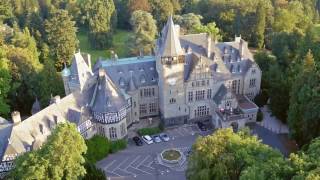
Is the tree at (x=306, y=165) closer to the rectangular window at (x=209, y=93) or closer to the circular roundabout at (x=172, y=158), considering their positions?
the circular roundabout at (x=172, y=158)

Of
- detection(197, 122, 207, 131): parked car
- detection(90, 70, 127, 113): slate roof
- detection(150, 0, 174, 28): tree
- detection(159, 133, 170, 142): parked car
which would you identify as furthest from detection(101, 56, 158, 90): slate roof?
detection(150, 0, 174, 28): tree

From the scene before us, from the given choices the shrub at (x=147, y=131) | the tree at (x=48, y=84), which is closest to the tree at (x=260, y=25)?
the shrub at (x=147, y=131)

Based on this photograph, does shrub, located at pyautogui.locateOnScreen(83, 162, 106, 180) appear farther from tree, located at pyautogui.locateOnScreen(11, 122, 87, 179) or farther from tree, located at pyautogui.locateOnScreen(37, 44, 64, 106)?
tree, located at pyautogui.locateOnScreen(37, 44, 64, 106)

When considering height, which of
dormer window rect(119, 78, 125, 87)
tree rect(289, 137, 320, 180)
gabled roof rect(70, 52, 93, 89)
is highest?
gabled roof rect(70, 52, 93, 89)

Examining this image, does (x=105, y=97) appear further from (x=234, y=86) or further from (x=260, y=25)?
(x=260, y=25)

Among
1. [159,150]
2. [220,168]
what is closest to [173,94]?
[159,150]

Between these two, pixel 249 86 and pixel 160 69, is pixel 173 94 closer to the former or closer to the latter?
pixel 160 69
